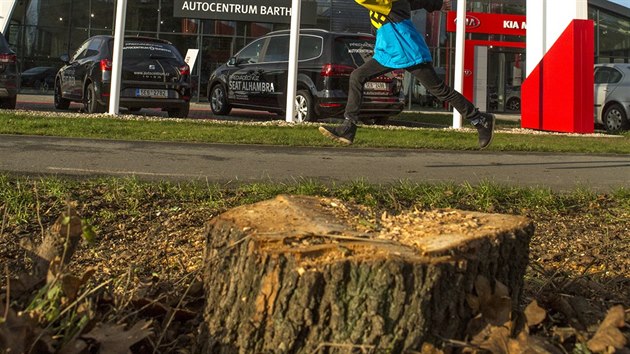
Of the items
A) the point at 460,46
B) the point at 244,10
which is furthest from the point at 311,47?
the point at 244,10

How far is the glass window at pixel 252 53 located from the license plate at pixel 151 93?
7.92ft

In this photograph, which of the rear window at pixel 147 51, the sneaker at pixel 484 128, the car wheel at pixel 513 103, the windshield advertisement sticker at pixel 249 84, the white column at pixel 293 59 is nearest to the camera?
the sneaker at pixel 484 128

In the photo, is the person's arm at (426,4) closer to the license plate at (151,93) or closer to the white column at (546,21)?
the white column at (546,21)

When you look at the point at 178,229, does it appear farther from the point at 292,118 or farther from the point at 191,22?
the point at 191,22

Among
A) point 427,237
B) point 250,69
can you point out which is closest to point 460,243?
point 427,237

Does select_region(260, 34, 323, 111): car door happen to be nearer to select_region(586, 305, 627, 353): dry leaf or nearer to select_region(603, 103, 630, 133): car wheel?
select_region(603, 103, 630, 133): car wheel

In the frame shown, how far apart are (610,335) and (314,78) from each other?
12.2 meters

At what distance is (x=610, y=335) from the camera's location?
2037 mm

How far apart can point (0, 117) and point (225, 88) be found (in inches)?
251

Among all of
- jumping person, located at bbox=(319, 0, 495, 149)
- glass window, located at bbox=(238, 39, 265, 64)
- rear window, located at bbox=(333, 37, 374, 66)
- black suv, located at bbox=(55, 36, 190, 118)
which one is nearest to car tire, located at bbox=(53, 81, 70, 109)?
black suv, located at bbox=(55, 36, 190, 118)

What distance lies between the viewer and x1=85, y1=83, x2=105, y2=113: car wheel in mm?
14139

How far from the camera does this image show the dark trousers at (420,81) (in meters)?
6.20

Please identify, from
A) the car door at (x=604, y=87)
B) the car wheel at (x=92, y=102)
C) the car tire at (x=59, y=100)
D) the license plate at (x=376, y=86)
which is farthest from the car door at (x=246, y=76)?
the car door at (x=604, y=87)

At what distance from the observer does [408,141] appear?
9852 mm
